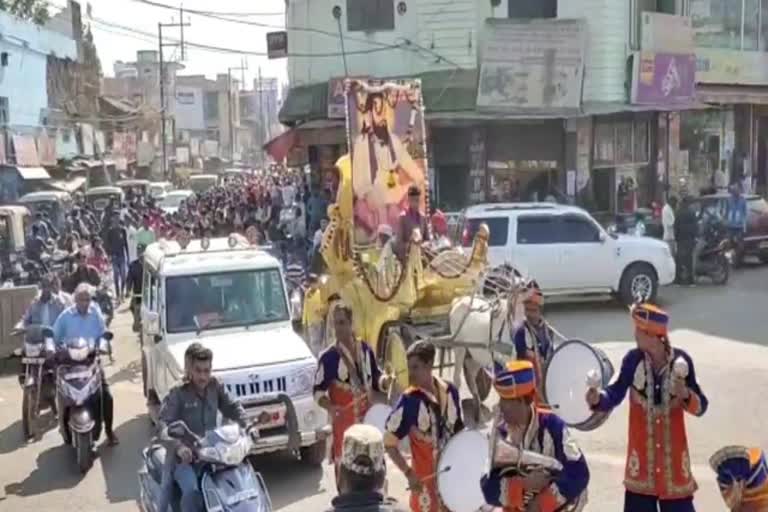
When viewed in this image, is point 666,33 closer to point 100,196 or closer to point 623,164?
point 623,164

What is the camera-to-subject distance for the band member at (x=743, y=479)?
421cm

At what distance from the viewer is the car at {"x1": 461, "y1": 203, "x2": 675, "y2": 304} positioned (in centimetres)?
1852

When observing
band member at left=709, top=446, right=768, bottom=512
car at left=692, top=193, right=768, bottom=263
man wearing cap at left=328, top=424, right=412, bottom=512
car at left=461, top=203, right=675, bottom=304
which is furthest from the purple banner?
man wearing cap at left=328, top=424, right=412, bottom=512

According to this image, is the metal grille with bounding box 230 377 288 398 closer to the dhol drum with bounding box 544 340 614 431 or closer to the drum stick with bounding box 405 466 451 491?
the dhol drum with bounding box 544 340 614 431

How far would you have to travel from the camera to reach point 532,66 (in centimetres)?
2566

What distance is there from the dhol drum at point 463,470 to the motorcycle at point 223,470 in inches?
52.8

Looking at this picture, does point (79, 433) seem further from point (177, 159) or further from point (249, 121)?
point (249, 121)

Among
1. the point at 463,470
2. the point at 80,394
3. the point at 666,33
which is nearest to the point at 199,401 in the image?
the point at 463,470

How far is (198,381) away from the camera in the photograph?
23.7 ft

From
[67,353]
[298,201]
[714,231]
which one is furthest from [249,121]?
[67,353]

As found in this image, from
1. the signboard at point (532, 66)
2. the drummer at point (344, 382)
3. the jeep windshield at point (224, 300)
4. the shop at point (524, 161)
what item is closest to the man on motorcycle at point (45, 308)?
the jeep windshield at point (224, 300)

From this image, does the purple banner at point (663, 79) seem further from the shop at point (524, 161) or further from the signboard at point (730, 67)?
the signboard at point (730, 67)

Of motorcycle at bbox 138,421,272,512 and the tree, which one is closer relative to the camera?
motorcycle at bbox 138,421,272,512

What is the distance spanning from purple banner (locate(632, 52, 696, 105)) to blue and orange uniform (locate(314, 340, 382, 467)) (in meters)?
20.5
